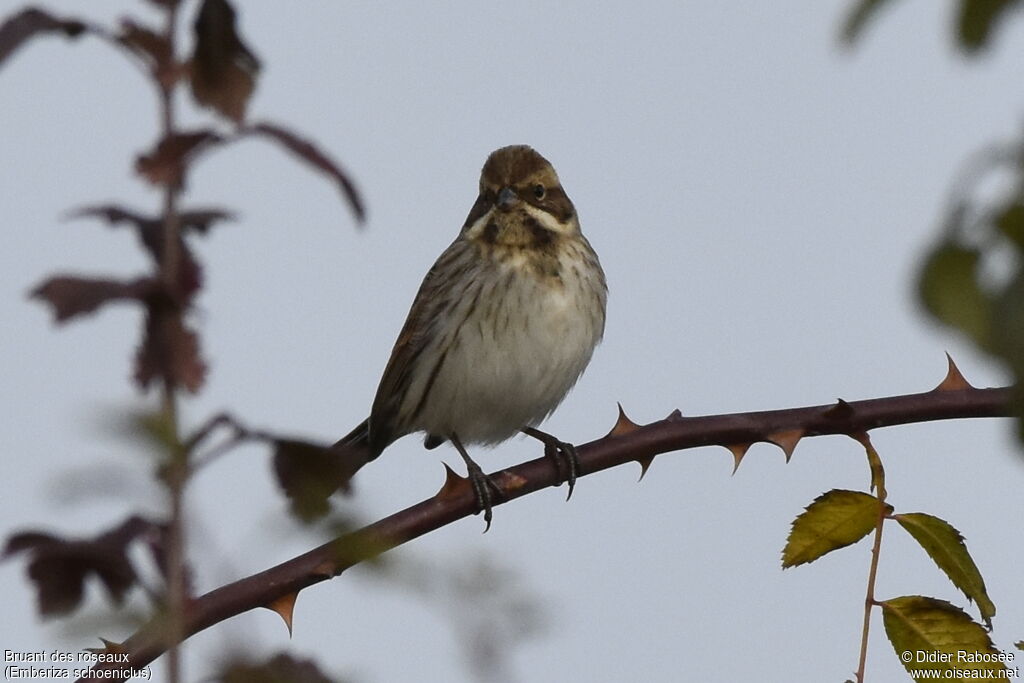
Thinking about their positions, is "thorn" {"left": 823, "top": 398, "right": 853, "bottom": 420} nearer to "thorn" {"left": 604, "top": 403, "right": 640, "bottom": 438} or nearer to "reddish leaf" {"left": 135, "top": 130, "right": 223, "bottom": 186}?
"thorn" {"left": 604, "top": 403, "right": 640, "bottom": 438}

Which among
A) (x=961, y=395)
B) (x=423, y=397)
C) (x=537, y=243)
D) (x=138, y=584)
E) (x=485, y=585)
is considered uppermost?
(x=537, y=243)

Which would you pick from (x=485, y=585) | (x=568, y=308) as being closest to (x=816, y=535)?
(x=485, y=585)

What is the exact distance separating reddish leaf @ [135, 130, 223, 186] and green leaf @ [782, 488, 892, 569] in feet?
6.64

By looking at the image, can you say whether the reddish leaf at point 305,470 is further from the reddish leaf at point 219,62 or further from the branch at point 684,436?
the branch at point 684,436

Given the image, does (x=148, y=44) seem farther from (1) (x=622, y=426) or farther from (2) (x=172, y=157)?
(1) (x=622, y=426)

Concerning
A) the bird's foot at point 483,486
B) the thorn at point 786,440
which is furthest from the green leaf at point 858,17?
the bird's foot at point 483,486

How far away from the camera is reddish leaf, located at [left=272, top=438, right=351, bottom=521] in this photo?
5.87 feet

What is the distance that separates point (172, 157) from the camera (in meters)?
1.71

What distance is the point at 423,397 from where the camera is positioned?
8.20 m

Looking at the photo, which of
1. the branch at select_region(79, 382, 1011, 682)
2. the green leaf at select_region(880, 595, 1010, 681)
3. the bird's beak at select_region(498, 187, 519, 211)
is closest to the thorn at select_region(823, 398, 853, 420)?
the branch at select_region(79, 382, 1011, 682)

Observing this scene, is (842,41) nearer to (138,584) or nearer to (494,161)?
(138,584)

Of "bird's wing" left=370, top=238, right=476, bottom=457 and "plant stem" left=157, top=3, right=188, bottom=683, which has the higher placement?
"bird's wing" left=370, top=238, right=476, bottom=457

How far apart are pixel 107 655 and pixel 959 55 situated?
1.64 metres

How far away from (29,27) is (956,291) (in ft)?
3.84
